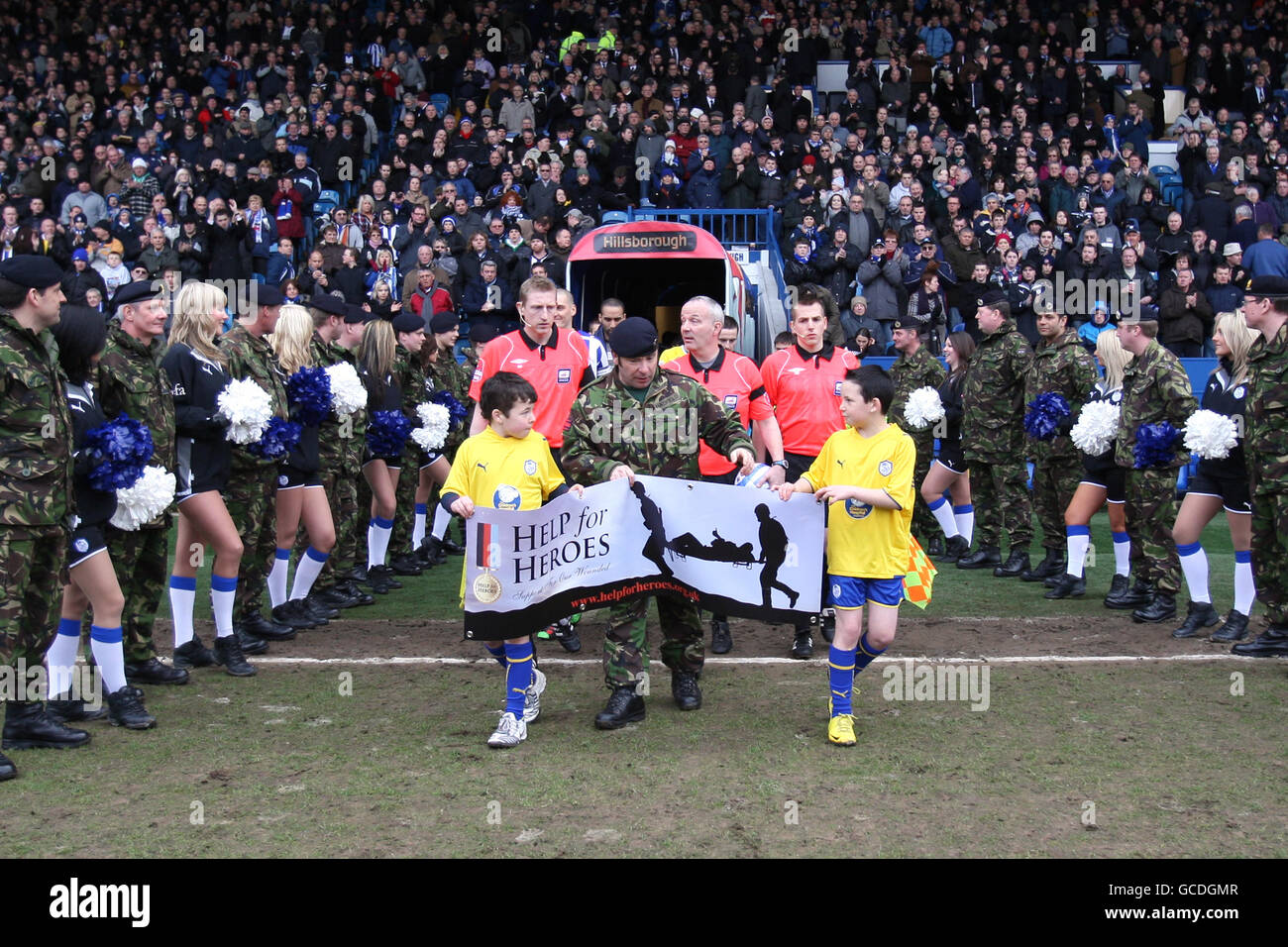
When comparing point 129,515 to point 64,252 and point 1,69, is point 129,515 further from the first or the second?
point 1,69

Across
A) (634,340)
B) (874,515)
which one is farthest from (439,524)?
(874,515)

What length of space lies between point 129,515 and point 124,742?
1.14 metres

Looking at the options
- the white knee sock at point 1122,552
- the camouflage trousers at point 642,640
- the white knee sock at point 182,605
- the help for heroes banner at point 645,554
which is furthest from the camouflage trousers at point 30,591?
the white knee sock at point 1122,552

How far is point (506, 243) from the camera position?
697 inches

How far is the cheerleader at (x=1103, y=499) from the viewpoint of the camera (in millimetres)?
9125

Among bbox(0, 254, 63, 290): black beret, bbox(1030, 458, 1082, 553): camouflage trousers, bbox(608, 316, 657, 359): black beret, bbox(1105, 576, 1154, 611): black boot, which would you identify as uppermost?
bbox(0, 254, 63, 290): black beret

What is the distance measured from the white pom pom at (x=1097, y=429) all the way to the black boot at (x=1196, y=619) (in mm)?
1371

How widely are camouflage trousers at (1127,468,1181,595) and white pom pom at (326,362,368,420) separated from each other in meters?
5.64

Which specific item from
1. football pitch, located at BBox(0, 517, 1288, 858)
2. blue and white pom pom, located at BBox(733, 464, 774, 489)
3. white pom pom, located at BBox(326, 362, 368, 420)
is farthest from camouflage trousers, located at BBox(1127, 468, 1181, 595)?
white pom pom, located at BBox(326, 362, 368, 420)

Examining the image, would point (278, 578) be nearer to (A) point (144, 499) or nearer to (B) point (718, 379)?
(A) point (144, 499)

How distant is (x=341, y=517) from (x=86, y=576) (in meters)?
3.28

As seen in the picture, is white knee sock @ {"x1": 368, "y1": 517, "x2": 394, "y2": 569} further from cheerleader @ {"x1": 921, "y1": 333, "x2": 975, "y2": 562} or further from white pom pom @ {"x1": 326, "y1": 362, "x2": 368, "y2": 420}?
cheerleader @ {"x1": 921, "y1": 333, "x2": 975, "y2": 562}

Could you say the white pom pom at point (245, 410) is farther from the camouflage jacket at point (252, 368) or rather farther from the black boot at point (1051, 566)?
the black boot at point (1051, 566)

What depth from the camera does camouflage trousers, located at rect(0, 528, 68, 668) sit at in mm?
5207
